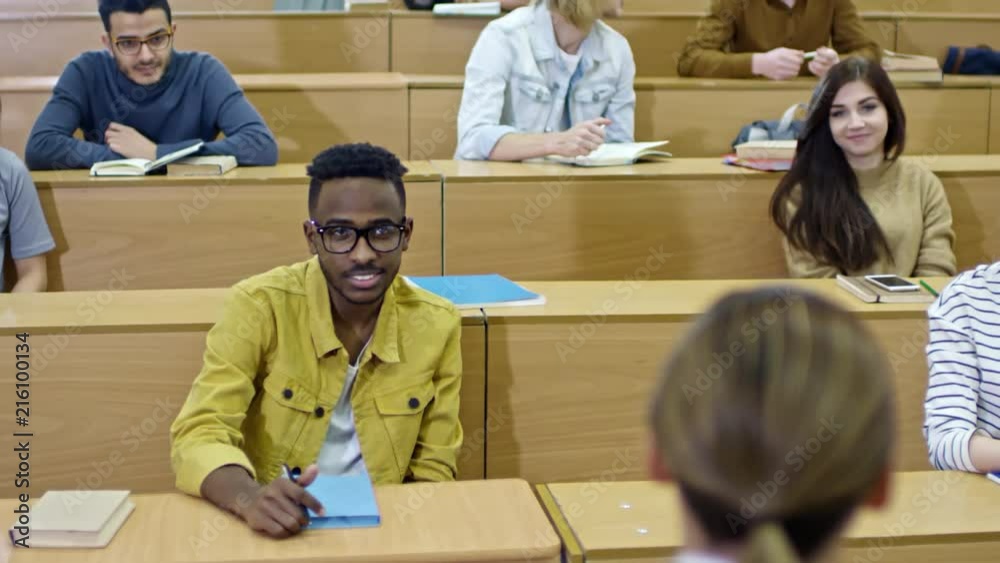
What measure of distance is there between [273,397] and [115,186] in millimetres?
1015

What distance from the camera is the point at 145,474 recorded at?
1861 mm

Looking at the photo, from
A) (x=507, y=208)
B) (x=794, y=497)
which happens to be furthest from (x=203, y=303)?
(x=794, y=497)

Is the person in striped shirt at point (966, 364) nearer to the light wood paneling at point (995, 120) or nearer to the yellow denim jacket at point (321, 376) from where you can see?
the yellow denim jacket at point (321, 376)

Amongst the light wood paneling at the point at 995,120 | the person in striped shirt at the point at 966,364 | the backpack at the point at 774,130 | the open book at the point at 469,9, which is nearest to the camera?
the person in striped shirt at the point at 966,364

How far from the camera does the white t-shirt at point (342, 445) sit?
5.69 feet

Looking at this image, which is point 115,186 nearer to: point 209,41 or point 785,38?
point 209,41

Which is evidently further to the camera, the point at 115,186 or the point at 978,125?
the point at 978,125

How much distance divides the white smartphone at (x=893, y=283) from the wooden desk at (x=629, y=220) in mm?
615

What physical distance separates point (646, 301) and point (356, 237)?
0.54 m

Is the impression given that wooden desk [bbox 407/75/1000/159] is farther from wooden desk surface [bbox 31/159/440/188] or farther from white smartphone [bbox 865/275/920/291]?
white smartphone [bbox 865/275/920/291]

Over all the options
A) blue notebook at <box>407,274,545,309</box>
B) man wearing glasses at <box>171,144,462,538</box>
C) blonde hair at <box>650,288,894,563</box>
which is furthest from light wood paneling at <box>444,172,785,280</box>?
blonde hair at <box>650,288,894,563</box>

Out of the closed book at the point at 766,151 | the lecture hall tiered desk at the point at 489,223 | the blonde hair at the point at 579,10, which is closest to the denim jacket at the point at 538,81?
the blonde hair at the point at 579,10

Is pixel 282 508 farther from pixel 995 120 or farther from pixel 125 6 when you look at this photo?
pixel 995 120

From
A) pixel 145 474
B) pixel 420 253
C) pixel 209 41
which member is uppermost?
pixel 209 41
